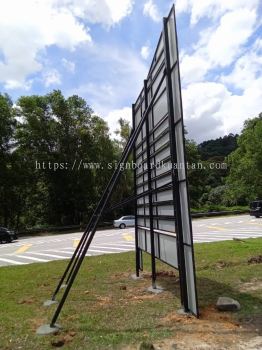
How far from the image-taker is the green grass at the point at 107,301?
5207 mm

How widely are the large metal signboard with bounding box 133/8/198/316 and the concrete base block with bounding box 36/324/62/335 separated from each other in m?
1.87

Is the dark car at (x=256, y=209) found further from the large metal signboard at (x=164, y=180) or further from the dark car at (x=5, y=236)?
the large metal signboard at (x=164, y=180)

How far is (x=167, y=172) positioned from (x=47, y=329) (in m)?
3.10

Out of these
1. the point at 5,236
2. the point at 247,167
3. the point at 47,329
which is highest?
the point at 247,167

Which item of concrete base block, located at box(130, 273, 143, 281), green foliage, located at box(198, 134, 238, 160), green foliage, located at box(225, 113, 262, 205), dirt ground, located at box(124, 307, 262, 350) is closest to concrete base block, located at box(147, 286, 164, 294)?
concrete base block, located at box(130, 273, 143, 281)

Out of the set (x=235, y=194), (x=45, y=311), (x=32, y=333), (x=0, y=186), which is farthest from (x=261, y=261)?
(x=235, y=194)

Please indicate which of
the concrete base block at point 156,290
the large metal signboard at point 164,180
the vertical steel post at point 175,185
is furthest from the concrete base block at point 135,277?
the vertical steel post at point 175,185

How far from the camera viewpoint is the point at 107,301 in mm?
7137

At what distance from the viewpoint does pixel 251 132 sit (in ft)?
166

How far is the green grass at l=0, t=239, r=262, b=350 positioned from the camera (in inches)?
205

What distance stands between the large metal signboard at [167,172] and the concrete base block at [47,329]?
187 centimetres

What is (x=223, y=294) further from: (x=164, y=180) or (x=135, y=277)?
(x=135, y=277)

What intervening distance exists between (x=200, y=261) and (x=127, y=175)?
33.6 m

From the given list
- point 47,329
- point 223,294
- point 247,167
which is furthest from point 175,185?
point 247,167
